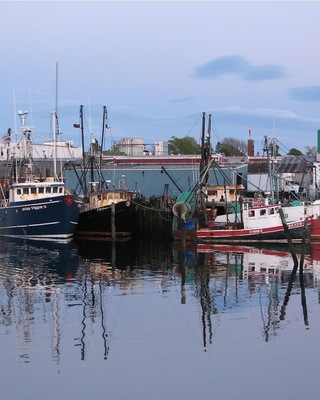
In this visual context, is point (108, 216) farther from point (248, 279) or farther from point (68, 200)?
point (248, 279)

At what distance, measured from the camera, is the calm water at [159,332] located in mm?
16562

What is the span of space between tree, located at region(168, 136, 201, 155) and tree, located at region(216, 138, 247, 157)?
179 inches

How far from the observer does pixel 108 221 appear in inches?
2199

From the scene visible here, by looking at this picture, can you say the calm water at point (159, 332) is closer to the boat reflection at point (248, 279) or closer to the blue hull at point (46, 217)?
the boat reflection at point (248, 279)

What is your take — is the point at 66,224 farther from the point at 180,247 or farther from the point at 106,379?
the point at 106,379

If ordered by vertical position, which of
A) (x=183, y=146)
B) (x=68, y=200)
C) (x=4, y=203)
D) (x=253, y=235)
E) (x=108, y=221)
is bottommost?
(x=253, y=235)

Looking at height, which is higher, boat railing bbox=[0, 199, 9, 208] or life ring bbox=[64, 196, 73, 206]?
life ring bbox=[64, 196, 73, 206]

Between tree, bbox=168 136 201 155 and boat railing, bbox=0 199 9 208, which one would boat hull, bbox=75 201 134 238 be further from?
tree, bbox=168 136 201 155

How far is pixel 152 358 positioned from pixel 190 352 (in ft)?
3.75

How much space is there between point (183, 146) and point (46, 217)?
257ft

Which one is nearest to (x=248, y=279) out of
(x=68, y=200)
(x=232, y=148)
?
(x=68, y=200)

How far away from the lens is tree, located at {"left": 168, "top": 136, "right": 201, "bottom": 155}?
129 m

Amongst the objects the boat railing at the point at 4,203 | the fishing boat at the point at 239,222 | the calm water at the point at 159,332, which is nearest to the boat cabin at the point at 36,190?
the boat railing at the point at 4,203

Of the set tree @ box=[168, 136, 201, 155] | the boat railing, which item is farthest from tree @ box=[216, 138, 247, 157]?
the boat railing
